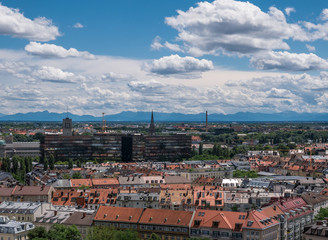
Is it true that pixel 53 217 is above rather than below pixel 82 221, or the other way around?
above

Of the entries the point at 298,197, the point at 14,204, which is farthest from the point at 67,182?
the point at 298,197

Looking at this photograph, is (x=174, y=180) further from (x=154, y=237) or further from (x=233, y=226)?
(x=154, y=237)

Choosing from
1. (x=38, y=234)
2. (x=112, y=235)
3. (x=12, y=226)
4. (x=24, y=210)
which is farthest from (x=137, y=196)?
(x=38, y=234)

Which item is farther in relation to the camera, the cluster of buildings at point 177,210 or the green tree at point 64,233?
the cluster of buildings at point 177,210

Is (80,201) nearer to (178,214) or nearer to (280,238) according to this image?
(178,214)

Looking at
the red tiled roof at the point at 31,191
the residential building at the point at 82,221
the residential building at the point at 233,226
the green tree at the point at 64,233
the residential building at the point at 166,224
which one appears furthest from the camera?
the red tiled roof at the point at 31,191

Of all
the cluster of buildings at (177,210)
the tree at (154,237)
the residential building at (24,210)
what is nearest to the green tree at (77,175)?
the cluster of buildings at (177,210)

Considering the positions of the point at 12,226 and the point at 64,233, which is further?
the point at 12,226

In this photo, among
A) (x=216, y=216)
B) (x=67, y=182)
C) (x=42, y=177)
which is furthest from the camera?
(x=42, y=177)

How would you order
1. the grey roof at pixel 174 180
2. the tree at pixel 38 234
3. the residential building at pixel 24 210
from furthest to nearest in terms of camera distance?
the grey roof at pixel 174 180
the residential building at pixel 24 210
the tree at pixel 38 234

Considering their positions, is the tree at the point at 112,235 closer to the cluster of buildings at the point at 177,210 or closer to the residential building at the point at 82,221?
the cluster of buildings at the point at 177,210

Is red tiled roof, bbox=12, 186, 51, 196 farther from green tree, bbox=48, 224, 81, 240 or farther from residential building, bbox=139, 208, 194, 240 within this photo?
residential building, bbox=139, 208, 194, 240
